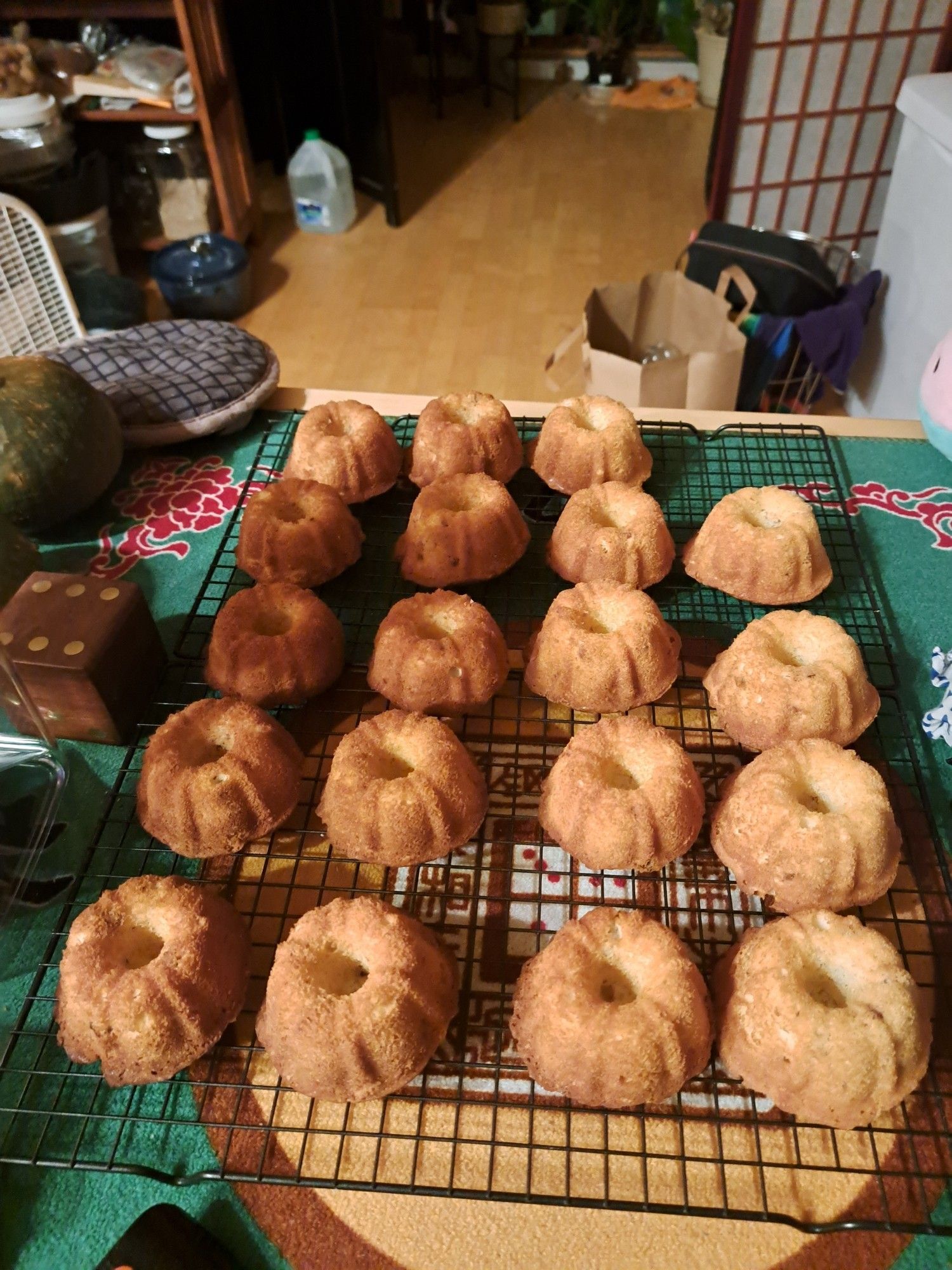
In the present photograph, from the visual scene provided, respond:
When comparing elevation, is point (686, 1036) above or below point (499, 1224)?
above

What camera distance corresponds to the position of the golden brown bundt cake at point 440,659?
137 centimetres

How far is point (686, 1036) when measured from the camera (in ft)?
3.30

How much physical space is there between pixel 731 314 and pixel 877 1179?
93.3 inches

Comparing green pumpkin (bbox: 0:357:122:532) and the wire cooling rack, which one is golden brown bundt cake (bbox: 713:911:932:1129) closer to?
the wire cooling rack

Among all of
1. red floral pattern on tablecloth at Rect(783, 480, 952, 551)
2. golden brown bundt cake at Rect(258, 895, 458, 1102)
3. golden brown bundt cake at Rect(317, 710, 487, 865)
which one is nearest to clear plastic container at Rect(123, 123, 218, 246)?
red floral pattern on tablecloth at Rect(783, 480, 952, 551)

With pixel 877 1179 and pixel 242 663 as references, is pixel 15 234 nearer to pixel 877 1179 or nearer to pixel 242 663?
pixel 242 663

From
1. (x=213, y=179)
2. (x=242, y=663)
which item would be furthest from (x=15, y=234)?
(x=242, y=663)

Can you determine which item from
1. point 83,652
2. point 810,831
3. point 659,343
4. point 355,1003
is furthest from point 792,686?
point 659,343

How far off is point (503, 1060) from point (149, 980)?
42cm

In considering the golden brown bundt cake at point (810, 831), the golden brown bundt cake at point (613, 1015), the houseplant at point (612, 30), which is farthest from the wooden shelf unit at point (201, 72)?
the golden brown bundt cake at point (613, 1015)

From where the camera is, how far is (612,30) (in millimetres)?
5098

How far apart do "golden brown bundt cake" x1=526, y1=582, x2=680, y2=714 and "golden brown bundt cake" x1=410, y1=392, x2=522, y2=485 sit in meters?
0.43

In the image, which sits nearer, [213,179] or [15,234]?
[15,234]

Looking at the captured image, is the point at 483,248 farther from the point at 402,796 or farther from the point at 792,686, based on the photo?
the point at 402,796
